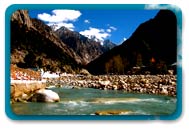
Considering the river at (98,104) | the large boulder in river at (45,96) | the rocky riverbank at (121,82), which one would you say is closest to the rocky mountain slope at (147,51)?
the rocky riverbank at (121,82)

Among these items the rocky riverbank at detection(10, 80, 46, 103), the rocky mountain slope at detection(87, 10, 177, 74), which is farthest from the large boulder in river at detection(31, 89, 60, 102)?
the rocky mountain slope at detection(87, 10, 177, 74)

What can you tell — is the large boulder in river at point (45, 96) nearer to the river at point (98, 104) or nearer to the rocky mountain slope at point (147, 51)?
the river at point (98, 104)

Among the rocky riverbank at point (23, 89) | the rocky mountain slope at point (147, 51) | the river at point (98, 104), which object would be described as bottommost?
the river at point (98, 104)

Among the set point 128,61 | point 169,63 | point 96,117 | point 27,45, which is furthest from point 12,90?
point 169,63

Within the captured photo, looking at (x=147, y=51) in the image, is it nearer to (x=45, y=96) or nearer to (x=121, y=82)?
(x=121, y=82)

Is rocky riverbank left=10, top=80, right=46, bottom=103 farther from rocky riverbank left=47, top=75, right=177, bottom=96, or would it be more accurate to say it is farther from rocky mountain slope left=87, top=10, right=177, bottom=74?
rocky mountain slope left=87, top=10, right=177, bottom=74

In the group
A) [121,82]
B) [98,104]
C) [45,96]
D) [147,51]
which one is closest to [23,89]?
[45,96]

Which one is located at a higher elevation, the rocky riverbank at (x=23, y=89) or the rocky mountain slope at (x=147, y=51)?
the rocky mountain slope at (x=147, y=51)

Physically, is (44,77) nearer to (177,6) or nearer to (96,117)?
(96,117)

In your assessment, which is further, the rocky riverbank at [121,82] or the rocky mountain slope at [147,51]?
the rocky riverbank at [121,82]
